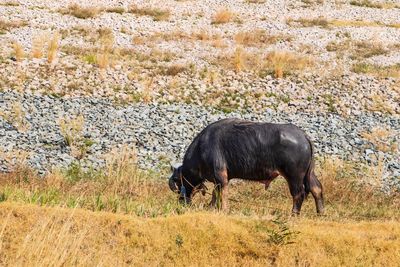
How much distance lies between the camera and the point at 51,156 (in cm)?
1608

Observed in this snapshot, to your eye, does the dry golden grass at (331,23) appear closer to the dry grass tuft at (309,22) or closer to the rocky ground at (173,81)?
the dry grass tuft at (309,22)

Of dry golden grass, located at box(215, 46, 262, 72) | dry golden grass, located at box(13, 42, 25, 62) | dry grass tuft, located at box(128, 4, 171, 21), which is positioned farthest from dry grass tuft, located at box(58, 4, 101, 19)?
dry golden grass, located at box(13, 42, 25, 62)

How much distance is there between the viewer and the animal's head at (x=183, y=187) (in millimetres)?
11664

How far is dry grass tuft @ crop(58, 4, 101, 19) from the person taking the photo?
3659cm

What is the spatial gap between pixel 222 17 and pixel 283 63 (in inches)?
478

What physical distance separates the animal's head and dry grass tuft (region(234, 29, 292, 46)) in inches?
877

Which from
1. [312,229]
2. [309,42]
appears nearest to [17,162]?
[312,229]

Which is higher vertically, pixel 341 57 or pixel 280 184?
pixel 280 184

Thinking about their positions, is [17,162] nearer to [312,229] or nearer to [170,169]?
[170,169]

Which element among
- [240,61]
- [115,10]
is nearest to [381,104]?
[240,61]

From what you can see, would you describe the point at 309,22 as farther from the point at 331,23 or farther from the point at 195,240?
the point at 195,240

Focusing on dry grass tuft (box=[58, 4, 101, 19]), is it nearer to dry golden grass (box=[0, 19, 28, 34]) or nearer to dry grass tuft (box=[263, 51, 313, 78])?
dry golden grass (box=[0, 19, 28, 34])

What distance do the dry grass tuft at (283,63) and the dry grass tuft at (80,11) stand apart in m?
11.8

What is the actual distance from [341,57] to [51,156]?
19263mm
